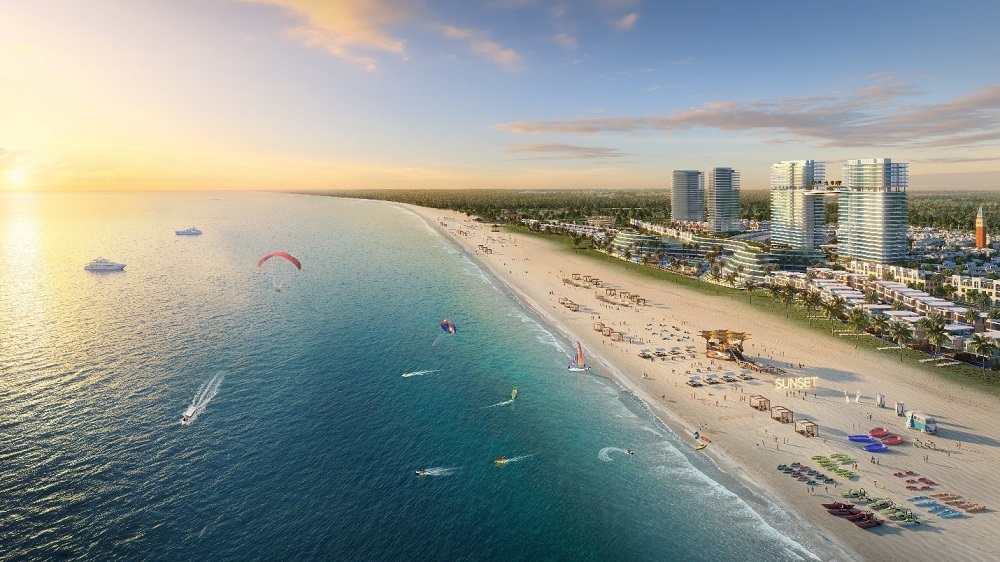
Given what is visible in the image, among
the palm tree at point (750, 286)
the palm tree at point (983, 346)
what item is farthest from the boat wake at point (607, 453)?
the palm tree at point (750, 286)

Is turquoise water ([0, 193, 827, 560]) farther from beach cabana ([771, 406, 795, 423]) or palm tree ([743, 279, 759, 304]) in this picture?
palm tree ([743, 279, 759, 304])

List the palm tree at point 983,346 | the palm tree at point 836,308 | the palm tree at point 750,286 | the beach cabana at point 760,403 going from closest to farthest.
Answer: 1. the beach cabana at point 760,403
2. the palm tree at point 983,346
3. the palm tree at point 836,308
4. the palm tree at point 750,286

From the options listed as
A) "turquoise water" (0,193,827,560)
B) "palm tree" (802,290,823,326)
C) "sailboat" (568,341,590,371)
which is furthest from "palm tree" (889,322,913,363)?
"turquoise water" (0,193,827,560)

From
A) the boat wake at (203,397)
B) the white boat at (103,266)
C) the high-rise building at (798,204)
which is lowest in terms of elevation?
the boat wake at (203,397)

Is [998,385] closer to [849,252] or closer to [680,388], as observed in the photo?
[680,388]

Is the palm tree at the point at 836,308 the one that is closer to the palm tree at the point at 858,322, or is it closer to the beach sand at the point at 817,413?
the palm tree at the point at 858,322

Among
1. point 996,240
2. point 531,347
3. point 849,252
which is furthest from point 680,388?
point 996,240
